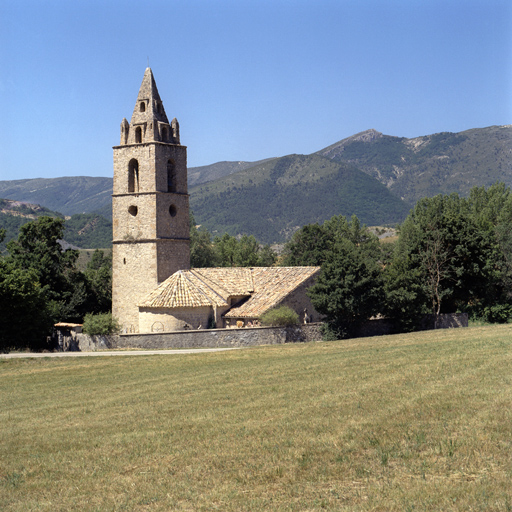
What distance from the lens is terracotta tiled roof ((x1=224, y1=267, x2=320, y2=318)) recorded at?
3850cm

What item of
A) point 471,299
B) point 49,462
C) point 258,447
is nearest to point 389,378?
point 258,447

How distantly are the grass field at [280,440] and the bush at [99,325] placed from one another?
18.8 metres

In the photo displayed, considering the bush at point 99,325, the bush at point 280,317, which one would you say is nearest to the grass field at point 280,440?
the bush at point 280,317

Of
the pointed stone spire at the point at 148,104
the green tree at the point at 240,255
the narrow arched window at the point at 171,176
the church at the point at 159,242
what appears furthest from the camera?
the green tree at the point at 240,255

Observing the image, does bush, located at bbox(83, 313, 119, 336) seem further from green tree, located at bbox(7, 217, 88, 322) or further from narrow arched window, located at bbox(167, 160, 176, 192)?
green tree, located at bbox(7, 217, 88, 322)

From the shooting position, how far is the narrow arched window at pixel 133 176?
139 feet

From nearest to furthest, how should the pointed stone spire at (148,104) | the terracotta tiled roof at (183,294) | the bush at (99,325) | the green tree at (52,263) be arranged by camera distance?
the terracotta tiled roof at (183,294) → the bush at (99,325) → the pointed stone spire at (148,104) → the green tree at (52,263)

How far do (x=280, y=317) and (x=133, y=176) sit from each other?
13906 mm

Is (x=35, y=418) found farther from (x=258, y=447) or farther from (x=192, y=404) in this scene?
(x=258, y=447)

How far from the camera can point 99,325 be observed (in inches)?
→ 1534

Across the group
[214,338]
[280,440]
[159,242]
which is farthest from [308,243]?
[280,440]

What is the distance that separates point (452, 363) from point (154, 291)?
2441 cm

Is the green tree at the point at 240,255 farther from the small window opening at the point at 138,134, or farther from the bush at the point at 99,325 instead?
the bush at the point at 99,325

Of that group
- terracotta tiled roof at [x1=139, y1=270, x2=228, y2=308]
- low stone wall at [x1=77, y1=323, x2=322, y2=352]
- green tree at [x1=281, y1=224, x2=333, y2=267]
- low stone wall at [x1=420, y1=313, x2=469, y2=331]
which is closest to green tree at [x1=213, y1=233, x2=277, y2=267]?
green tree at [x1=281, y1=224, x2=333, y2=267]
